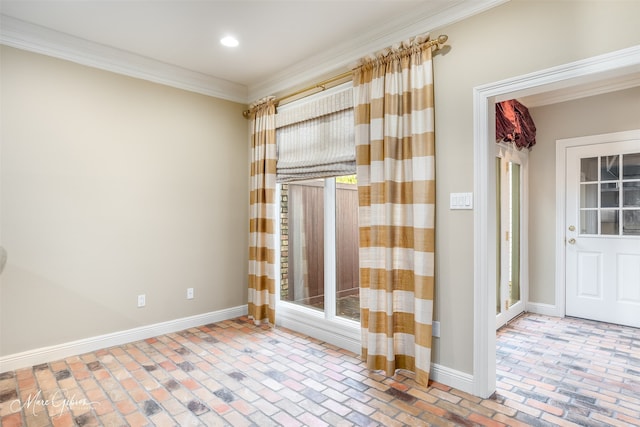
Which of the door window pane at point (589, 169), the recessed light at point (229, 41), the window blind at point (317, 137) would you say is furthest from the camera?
the door window pane at point (589, 169)

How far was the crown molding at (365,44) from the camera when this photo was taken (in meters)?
2.37

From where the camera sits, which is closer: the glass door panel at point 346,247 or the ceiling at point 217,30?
the ceiling at point 217,30

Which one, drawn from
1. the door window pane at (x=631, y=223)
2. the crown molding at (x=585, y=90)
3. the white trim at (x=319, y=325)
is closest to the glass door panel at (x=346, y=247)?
the white trim at (x=319, y=325)

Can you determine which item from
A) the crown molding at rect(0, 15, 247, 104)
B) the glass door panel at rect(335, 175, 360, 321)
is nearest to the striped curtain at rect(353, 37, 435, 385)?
the glass door panel at rect(335, 175, 360, 321)

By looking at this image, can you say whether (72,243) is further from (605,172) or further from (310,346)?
(605,172)

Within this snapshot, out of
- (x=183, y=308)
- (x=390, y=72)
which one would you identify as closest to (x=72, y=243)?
(x=183, y=308)

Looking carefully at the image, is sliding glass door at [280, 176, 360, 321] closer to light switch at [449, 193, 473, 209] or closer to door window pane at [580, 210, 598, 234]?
light switch at [449, 193, 473, 209]

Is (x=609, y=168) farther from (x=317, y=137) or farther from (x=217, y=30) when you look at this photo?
(x=217, y=30)

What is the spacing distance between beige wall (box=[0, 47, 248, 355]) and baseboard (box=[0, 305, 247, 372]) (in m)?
0.06

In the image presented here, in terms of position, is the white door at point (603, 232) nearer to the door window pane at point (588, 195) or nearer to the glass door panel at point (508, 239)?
the door window pane at point (588, 195)

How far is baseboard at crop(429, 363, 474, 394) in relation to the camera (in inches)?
92.1

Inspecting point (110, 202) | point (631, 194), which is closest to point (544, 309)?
point (631, 194)

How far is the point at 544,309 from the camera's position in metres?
4.21

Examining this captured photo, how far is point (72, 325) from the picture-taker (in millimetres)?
3014
